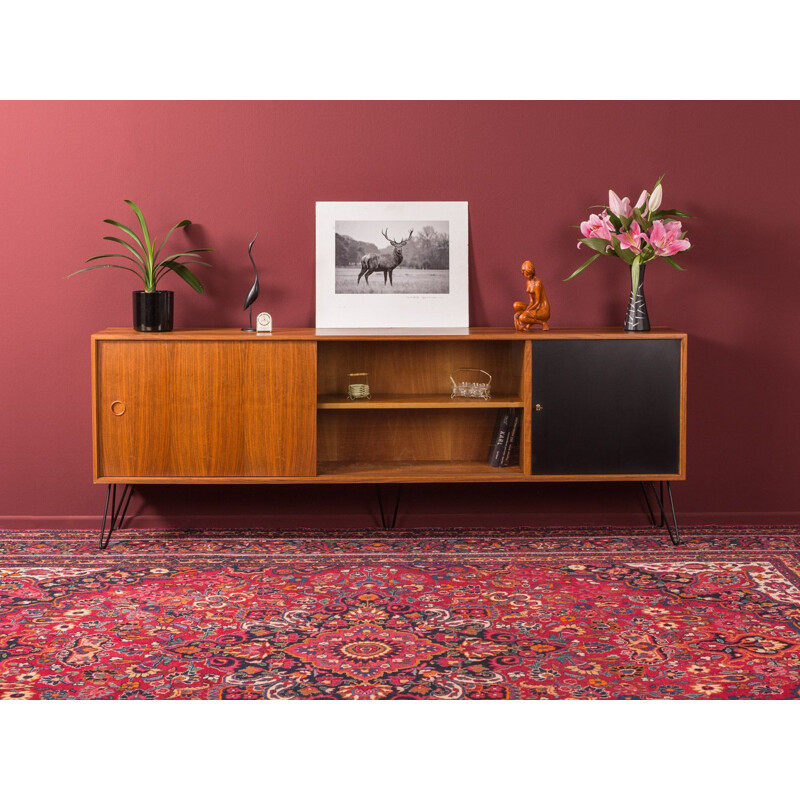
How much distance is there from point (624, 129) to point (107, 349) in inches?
107

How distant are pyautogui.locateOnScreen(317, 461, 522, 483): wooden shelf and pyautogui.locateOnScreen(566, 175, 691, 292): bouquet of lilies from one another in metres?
1.02

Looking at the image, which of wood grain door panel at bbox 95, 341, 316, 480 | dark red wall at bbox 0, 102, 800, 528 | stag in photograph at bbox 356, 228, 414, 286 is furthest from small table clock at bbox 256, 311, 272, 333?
stag in photograph at bbox 356, 228, 414, 286

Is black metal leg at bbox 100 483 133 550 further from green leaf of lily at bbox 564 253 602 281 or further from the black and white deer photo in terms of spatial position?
green leaf of lily at bbox 564 253 602 281

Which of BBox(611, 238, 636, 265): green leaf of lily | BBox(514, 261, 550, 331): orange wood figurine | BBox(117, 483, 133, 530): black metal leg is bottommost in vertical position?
BBox(117, 483, 133, 530): black metal leg

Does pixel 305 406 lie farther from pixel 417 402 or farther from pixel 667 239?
pixel 667 239

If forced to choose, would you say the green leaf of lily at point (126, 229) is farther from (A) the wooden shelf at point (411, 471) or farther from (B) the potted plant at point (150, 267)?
(A) the wooden shelf at point (411, 471)

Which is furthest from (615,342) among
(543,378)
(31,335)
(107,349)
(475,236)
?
(31,335)

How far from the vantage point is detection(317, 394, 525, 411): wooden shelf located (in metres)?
4.53

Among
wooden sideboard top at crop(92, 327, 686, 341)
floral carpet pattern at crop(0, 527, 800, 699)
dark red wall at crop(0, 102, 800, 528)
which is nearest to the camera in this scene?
floral carpet pattern at crop(0, 527, 800, 699)

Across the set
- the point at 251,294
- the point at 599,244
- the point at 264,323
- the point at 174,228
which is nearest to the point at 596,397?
the point at 599,244

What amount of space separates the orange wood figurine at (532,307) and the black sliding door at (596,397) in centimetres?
16

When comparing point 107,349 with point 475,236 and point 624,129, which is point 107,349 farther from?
point 624,129

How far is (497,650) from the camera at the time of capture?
3.30 metres

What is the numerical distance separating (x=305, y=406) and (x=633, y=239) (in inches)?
67.8
